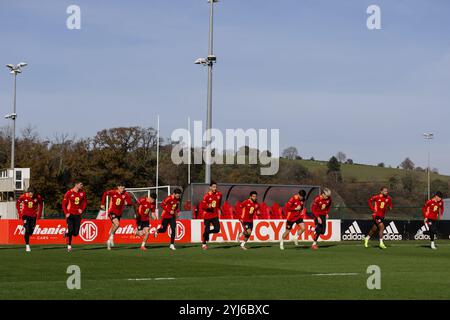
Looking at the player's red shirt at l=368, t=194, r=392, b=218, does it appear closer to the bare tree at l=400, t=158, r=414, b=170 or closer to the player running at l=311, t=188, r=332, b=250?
the player running at l=311, t=188, r=332, b=250

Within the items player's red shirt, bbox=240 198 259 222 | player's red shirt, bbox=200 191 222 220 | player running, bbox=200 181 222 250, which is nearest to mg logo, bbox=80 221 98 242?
player running, bbox=200 181 222 250

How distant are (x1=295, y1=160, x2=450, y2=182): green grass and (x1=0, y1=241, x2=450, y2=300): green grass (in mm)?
103045

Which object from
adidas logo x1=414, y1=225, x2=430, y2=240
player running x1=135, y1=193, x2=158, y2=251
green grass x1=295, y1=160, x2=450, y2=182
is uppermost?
green grass x1=295, y1=160, x2=450, y2=182

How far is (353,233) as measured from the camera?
136 ft

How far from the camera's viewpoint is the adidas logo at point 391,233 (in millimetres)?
42281

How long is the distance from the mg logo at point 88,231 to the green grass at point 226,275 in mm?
10179

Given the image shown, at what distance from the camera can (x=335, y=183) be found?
392 feet

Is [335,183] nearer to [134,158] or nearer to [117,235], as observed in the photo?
[134,158]

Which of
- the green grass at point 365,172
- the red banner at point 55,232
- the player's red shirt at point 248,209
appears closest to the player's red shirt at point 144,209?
the player's red shirt at point 248,209

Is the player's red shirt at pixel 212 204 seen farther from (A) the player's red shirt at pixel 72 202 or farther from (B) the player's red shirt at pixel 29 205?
(B) the player's red shirt at pixel 29 205

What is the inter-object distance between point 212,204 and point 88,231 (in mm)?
9272

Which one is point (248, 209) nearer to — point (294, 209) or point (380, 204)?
point (294, 209)

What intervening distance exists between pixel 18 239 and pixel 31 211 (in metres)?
7.59

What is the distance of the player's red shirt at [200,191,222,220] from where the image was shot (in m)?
29.1
